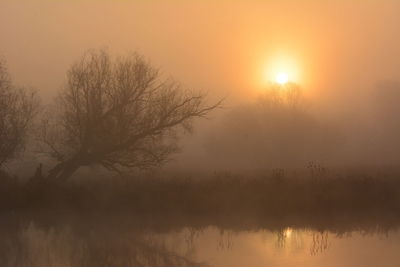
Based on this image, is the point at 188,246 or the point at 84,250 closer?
the point at 84,250

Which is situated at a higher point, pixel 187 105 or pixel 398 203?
pixel 187 105

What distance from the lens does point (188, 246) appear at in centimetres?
1110

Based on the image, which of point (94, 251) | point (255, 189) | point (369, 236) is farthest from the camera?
point (255, 189)

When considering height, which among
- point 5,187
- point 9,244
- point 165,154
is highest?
point 165,154

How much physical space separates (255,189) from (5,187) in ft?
24.7

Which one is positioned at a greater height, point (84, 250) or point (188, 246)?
point (188, 246)

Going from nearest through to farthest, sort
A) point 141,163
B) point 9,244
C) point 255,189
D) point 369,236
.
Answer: point 9,244
point 369,236
point 255,189
point 141,163

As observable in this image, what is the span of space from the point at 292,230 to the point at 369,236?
5.71ft

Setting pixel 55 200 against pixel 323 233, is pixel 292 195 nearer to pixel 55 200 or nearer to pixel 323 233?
pixel 323 233

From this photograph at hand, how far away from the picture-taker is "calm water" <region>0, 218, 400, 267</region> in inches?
375

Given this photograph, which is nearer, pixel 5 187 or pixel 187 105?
pixel 5 187

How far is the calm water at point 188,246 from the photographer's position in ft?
31.3

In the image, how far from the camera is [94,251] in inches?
412

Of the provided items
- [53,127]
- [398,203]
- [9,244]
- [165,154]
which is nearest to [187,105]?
[165,154]
